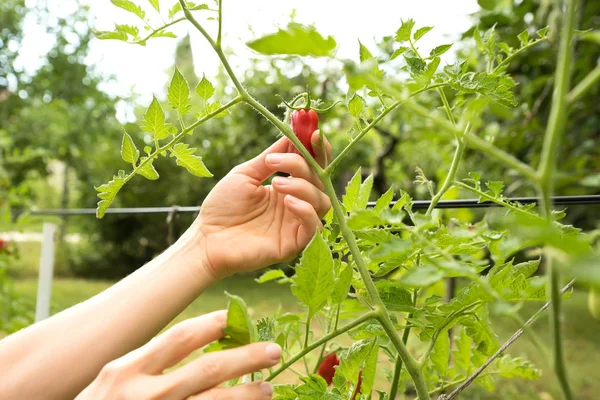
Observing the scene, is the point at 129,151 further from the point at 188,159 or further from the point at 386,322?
the point at 386,322

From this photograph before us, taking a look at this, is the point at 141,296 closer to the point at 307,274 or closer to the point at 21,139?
the point at 307,274

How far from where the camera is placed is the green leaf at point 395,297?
45 centimetres

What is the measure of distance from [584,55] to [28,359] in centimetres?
184

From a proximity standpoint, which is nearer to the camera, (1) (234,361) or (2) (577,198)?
(1) (234,361)

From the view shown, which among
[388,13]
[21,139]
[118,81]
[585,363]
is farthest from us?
[118,81]

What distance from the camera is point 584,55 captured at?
175 centimetres

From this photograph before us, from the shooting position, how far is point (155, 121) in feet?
1.52

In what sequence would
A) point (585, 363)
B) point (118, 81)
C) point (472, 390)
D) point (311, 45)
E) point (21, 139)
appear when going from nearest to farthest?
point (311, 45) → point (472, 390) → point (585, 363) → point (21, 139) → point (118, 81)

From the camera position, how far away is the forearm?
527mm

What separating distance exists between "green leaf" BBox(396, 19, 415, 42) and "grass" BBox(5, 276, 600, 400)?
1594 mm

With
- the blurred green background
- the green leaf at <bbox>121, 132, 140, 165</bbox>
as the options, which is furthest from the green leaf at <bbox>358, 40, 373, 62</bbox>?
the blurred green background

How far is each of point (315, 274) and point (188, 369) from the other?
4.0 inches

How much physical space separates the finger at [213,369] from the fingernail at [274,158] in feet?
0.80

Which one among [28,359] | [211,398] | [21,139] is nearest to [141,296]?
[28,359]
